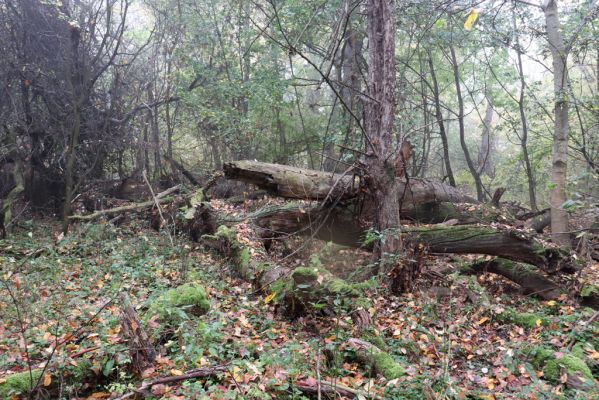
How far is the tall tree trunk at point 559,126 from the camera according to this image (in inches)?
323

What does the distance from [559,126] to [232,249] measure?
22.1 feet

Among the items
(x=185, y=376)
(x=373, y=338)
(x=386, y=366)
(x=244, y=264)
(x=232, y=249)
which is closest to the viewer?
(x=185, y=376)

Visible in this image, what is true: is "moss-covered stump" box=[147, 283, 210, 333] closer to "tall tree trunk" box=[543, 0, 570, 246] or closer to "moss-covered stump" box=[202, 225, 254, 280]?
"moss-covered stump" box=[202, 225, 254, 280]

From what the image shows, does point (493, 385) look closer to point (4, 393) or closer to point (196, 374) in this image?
point (196, 374)

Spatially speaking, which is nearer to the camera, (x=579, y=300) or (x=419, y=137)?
(x=579, y=300)

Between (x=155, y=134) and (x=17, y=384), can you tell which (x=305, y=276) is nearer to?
(x=17, y=384)

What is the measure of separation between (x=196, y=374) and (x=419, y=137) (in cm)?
1145

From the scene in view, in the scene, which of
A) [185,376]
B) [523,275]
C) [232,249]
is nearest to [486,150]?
[523,275]

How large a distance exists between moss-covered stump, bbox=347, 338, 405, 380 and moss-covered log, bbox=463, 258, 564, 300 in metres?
3.74

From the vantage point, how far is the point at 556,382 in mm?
4004

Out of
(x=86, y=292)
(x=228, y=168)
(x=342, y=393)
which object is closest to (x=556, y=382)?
(x=342, y=393)

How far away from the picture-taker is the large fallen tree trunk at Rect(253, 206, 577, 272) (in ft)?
22.5

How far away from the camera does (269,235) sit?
26.7 ft

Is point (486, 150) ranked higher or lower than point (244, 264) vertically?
higher
